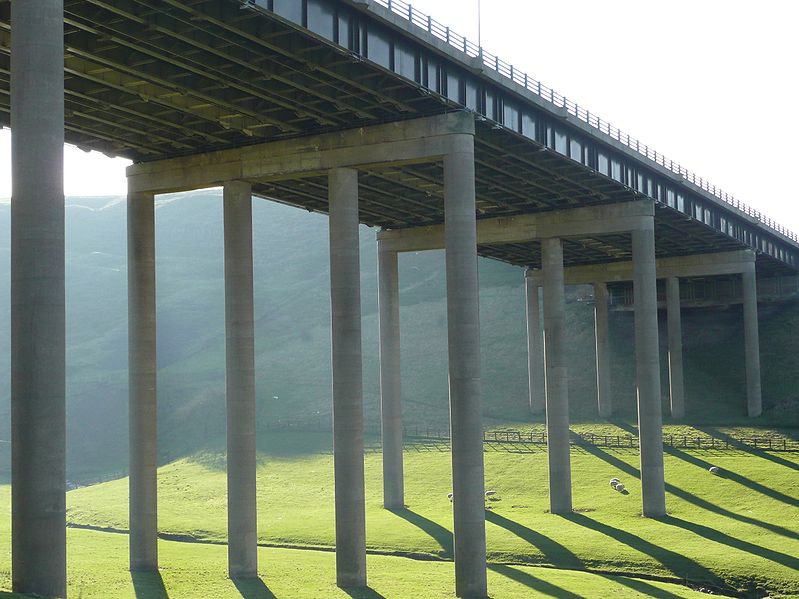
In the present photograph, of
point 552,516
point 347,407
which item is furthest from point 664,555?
point 347,407

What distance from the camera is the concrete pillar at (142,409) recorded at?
46.7 m

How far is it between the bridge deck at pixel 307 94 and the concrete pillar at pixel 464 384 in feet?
14.6

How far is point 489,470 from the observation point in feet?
241

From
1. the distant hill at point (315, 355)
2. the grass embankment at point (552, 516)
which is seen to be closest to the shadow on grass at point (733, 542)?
the grass embankment at point (552, 516)

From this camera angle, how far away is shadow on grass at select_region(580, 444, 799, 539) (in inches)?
2068

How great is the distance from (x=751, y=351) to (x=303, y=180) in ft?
188

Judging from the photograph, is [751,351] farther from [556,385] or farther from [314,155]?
[314,155]

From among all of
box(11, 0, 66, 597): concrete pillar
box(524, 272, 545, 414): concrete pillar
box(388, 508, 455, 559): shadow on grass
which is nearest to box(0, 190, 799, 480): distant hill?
box(524, 272, 545, 414): concrete pillar

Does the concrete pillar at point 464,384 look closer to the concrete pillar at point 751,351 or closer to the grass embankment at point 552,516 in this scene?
the grass embankment at point 552,516

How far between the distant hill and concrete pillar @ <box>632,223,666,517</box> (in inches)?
1318

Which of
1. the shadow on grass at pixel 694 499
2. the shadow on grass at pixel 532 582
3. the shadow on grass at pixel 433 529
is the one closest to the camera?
the shadow on grass at pixel 532 582

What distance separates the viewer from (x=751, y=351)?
9706 cm

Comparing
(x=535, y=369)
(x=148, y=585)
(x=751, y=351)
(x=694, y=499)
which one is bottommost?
(x=148, y=585)

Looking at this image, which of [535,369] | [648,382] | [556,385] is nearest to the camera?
[648,382]
